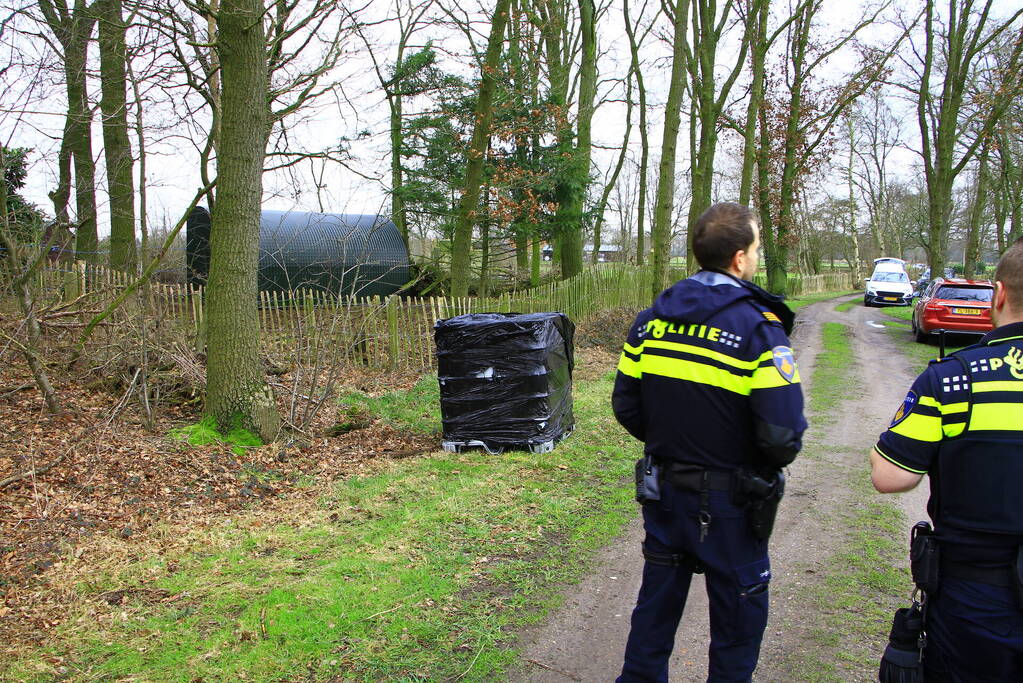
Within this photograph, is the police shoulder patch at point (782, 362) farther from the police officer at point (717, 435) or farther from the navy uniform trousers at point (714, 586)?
the navy uniform trousers at point (714, 586)

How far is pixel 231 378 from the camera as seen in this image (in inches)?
282

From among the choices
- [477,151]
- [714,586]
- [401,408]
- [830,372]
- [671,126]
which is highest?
[671,126]

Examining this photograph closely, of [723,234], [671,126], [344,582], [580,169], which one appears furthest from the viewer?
[580,169]

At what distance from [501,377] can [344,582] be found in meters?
3.17

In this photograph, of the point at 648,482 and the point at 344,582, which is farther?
the point at 344,582

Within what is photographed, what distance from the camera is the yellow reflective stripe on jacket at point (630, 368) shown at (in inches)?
→ 107

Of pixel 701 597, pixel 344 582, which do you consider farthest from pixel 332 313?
pixel 701 597

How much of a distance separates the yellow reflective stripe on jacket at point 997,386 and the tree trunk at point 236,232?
6534 millimetres

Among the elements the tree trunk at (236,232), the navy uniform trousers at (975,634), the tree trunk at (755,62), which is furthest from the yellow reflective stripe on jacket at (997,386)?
the tree trunk at (755,62)

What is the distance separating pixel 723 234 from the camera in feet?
8.52

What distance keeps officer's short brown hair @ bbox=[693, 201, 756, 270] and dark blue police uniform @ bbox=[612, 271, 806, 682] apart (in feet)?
0.29

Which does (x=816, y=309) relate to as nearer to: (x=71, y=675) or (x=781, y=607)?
(x=781, y=607)

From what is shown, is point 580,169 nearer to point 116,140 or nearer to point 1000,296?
point 116,140

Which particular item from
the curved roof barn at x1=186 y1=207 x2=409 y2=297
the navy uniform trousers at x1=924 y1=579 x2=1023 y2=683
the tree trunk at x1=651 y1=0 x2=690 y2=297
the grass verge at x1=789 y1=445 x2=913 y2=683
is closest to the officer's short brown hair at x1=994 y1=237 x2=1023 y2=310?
the navy uniform trousers at x1=924 y1=579 x2=1023 y2=683
